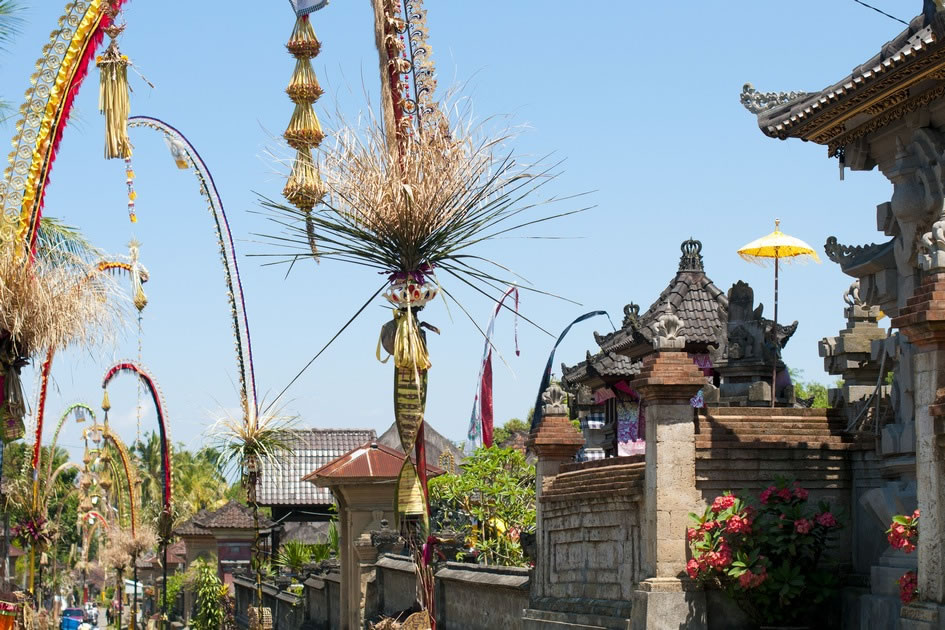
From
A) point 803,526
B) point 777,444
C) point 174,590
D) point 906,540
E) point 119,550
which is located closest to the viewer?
point 906,540

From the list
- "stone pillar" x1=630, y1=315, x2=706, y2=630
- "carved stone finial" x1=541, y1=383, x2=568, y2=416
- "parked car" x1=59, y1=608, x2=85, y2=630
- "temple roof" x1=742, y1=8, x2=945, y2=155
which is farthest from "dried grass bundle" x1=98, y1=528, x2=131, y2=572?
"temple roof" x1=742, y1=8, x2=945, y2=155

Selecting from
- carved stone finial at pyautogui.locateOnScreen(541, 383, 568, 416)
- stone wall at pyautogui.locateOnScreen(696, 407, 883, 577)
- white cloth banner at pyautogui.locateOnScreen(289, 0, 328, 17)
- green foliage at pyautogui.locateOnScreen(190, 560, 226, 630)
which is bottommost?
green foliage at pyautogui.locateOnScreen(190, 560, 226, 630)

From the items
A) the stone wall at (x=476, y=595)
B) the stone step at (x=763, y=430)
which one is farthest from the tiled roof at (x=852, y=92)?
the stone wall at (x=476, y=595)

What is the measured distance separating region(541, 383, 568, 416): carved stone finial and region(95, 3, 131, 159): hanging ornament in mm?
6407

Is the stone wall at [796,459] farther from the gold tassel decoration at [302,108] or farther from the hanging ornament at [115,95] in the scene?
the hanging ornament at [115,95]

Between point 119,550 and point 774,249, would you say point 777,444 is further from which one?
point 119,550

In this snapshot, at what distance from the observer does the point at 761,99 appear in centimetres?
1641

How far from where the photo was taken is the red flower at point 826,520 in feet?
45.3

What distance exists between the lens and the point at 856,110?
1456 centimetres

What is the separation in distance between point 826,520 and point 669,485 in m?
1.65

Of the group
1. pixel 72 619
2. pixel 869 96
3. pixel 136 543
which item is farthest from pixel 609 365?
Answer: pixel 72 619

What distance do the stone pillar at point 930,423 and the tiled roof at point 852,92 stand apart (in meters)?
2.26

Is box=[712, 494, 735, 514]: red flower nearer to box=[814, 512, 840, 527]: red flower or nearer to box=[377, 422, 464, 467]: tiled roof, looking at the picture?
box=[814, 512, 840, 527]: red flower

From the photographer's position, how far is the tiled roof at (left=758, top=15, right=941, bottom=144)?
1317 cm
